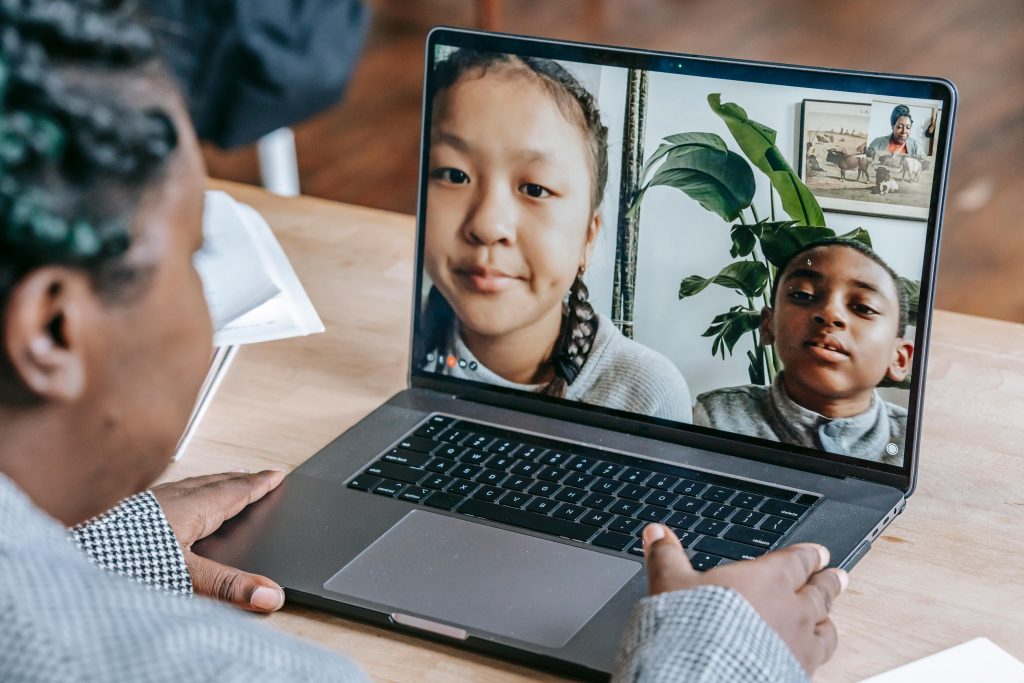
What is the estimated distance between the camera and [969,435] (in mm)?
957

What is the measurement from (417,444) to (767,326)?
0.26 meters

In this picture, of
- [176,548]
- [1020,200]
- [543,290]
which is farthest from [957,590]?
[1020,200]

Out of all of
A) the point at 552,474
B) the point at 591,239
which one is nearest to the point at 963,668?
the point at 552,474

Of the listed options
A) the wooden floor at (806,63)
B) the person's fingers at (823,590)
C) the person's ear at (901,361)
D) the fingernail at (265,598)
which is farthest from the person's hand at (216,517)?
the wooden floor at (806,63)

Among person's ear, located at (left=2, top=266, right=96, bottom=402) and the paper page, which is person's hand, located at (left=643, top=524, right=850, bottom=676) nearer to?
the paper page

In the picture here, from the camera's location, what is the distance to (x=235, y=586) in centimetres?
75

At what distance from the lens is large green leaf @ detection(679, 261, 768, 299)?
0.86 metres

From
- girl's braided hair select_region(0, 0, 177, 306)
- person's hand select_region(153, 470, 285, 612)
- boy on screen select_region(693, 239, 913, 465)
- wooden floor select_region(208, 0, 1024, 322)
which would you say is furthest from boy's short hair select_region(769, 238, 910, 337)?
wooden floor select_region(208, 0, 1024, 322)

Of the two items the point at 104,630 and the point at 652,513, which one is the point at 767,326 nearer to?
the point at 652,513

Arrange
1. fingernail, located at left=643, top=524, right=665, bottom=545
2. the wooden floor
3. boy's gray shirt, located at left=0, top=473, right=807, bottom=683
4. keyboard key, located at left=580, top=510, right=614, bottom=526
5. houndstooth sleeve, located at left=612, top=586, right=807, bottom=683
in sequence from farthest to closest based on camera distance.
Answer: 1. the wooden floor
2. keyboard key, located at left=580, top=510, right=614, bottom=526
3. fingernail, located at left=643, top=524, right=665, bottom=545
4. houndstooth sleeve, located at left=612, top=586, right=807, bottom=683
5. boy's gray shirt, located at left=0, top=473, right=807, bottom=683

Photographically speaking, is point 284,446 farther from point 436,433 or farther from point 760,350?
point 760,350

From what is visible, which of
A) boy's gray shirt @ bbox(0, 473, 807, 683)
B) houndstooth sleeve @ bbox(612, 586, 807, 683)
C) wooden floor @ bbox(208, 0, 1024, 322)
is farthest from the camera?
wooden floor @ bbox(208, 0, 1024, 322)

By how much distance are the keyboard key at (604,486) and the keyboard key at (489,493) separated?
62 millimetres

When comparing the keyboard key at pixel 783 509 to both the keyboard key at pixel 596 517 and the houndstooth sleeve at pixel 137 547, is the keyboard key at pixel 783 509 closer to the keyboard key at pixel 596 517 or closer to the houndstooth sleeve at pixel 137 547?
the keyboard key at pixel 596 517
